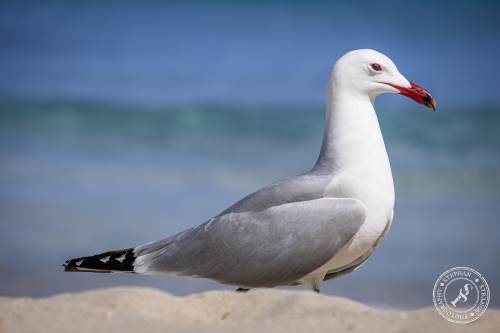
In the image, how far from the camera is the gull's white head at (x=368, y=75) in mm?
4305

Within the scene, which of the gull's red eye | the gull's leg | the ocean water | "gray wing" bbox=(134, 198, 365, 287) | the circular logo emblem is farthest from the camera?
the ocean water

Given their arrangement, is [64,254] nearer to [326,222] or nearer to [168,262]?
[168,262]

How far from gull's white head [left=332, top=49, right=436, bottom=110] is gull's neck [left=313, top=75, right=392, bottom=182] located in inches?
1.1

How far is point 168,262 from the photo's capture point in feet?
13.7

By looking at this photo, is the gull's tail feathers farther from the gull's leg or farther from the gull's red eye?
the gull's red eye

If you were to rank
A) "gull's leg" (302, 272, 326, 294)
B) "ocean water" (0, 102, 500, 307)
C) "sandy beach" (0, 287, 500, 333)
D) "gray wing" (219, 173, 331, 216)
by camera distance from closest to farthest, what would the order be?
"sandy beach" (0, 287, 500, 333) < "gray wing" (219, 173, 331, 216) < "gull's leg" (302, 272, 326, 294) < "ocean water" (0, 102, 500, 307)

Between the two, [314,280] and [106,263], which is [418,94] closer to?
[314,280]

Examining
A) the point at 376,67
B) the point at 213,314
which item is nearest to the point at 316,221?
the point at 213,314

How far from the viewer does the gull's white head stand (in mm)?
4305

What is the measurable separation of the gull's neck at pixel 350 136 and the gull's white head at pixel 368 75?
0.03 metres

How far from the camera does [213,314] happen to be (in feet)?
14.1

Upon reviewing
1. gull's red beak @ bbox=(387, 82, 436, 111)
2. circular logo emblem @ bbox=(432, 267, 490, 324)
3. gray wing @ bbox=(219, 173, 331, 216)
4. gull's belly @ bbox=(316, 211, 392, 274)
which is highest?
gull's red beak @ bbox=(387, 82, 436, 111)

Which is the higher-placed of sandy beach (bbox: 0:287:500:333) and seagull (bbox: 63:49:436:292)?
seagull (bbox: 63:49:436:292)

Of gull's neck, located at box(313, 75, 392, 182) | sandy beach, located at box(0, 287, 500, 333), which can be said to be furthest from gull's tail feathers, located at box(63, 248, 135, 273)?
gull's neck, located at box(313, 75, 392, 182)
